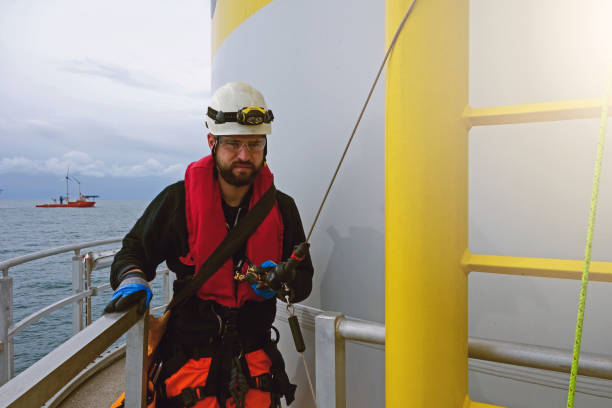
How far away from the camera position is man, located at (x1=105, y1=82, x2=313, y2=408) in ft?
5.91

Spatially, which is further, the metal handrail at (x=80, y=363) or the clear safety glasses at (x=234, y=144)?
the clear safety glasses at (x=234, y=144)

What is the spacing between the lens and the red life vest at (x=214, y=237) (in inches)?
72.2

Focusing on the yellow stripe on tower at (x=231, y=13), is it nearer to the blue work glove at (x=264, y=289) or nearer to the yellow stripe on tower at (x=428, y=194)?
the blue work glove at (x=264, y=289)

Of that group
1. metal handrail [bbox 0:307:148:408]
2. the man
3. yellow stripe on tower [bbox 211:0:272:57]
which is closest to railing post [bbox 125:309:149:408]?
metal handrail [bbox 0:307:148:408]

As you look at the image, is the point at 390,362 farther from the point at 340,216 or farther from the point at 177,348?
the point at 177,348

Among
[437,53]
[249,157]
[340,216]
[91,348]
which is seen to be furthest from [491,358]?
[249,157]

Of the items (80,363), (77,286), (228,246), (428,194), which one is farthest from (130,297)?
(77,286)

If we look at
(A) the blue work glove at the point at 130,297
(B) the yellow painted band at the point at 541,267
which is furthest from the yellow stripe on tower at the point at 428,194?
(A) the blue work glove at the point at 130,297

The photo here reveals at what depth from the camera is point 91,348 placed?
921 millimetres

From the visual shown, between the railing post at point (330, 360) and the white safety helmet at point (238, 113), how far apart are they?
1.09 m

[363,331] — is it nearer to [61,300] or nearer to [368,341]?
[368,341]

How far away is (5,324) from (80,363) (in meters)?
2.45

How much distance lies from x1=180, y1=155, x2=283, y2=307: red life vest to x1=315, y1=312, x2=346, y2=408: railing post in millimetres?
818

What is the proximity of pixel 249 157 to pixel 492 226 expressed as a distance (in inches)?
43.7
